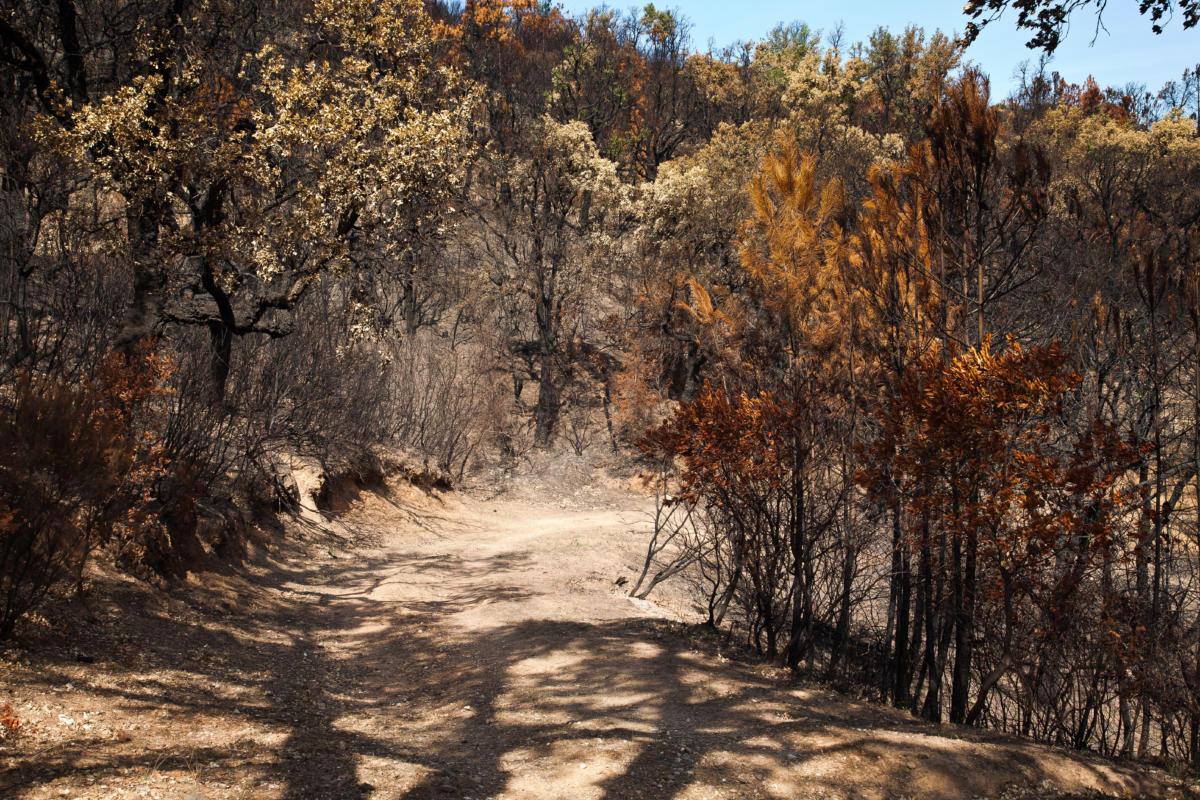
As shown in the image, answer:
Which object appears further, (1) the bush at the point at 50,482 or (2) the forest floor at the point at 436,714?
(1) the bush at the point at 50,482

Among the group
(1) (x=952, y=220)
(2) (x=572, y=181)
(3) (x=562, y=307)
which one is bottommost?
(1) (x=952, y=220)

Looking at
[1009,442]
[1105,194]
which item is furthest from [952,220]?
[1105,194]

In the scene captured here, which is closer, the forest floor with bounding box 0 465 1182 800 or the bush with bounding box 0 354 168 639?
the forest floor with bounding box 0 465 1182 800

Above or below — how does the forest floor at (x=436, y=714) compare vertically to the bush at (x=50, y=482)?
below

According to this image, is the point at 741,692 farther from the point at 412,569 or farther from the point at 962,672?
the point at 412,569

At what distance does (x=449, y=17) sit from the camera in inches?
1937

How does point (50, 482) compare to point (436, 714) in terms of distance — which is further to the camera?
point (436, 714)

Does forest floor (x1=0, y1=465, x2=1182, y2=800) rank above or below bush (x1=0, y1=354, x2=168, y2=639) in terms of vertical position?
below

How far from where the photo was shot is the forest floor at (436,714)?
16.3 feet

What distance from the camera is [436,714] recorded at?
7102 mm

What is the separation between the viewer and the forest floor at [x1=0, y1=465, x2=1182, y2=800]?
16.3 feet

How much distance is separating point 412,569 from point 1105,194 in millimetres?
13974

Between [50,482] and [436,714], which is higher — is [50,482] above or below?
above

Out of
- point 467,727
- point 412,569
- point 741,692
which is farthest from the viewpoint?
point 412,569
